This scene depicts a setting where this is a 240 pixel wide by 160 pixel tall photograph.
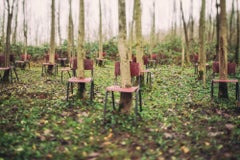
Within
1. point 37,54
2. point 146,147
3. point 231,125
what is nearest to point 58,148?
point 146,147

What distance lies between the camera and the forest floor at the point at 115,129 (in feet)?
12.5

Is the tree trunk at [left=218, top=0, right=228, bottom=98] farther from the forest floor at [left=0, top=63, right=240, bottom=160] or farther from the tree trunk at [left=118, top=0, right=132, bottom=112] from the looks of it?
the tree trunk at [left=118, top=0, right=132, bottom=112]

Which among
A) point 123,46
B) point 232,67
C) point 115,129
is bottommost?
point 115,129

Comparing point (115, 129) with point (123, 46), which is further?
point (123, 46)

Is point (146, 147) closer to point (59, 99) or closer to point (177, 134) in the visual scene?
point (177, 134)

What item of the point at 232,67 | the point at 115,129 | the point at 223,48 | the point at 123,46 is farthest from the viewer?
the point at 232,67

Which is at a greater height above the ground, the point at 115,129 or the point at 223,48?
the point at 223,48

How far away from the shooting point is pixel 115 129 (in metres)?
4.75

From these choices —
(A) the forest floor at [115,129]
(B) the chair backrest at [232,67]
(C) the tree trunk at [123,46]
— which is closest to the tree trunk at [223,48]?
(A) the forest floor at [115,129]

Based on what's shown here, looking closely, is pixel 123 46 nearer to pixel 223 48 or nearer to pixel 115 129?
pixel 115 129

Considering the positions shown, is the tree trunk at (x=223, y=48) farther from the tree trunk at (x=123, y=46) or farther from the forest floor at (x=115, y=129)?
the tree trunk at (x=123, y=46)

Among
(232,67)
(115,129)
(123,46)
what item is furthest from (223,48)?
(115,129)

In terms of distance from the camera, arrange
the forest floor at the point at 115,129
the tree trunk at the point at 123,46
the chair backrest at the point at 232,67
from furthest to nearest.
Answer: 1. the chair backrest at the point at 232,67
2. the tree trunk at the point at 123,46
3. the forest floor at the point at 115,129

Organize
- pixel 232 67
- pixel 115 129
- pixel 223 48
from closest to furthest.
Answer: pixel 115 129, pixel 223 48, pixel 232 67
